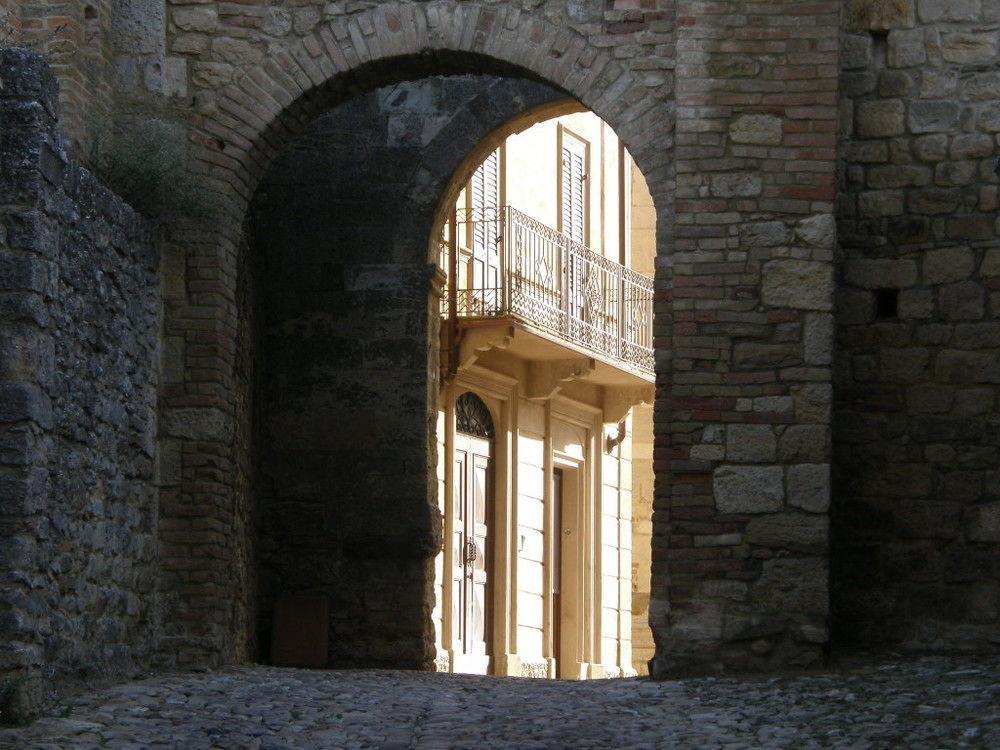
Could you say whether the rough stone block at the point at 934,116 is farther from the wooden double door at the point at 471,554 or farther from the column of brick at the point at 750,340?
the wooden double door at the point at 471,554

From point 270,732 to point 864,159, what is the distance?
16.2 feet

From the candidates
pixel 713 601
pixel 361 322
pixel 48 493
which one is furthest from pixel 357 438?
pixel 48 493

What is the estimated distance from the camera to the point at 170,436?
1125 centimetres

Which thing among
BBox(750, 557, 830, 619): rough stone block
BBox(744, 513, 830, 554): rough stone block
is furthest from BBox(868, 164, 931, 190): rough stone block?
BBox(750, 557, 830, 619): rough stone block

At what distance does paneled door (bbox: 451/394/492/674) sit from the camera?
1733cm

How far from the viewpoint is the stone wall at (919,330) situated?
11.3 metres

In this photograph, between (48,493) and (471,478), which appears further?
(471,478)

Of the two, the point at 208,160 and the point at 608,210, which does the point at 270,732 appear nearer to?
the point at 208,160

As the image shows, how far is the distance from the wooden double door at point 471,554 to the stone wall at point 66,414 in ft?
21.2

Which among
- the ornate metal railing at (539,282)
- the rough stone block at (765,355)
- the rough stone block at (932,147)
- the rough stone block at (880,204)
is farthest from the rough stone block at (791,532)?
the ornate metal railing at (539,282)

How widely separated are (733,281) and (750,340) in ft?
1.03

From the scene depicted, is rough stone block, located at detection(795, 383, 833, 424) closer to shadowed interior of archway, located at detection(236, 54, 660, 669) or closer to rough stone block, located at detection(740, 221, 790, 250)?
rough stone block, located at detection(740, 221, 790, 250)

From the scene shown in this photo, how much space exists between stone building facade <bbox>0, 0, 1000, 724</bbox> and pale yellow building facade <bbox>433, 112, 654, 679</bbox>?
11.8 ft

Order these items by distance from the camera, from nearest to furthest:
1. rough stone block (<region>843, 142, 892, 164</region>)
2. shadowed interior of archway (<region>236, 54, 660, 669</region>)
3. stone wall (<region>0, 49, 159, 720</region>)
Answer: stone wall (<region>0, 49, 159, 720</region>), rough stone block (<region>843, 142, 892, 164</region>), shadowed interior of archway (<region>236, 54, 660, 669</region>)
